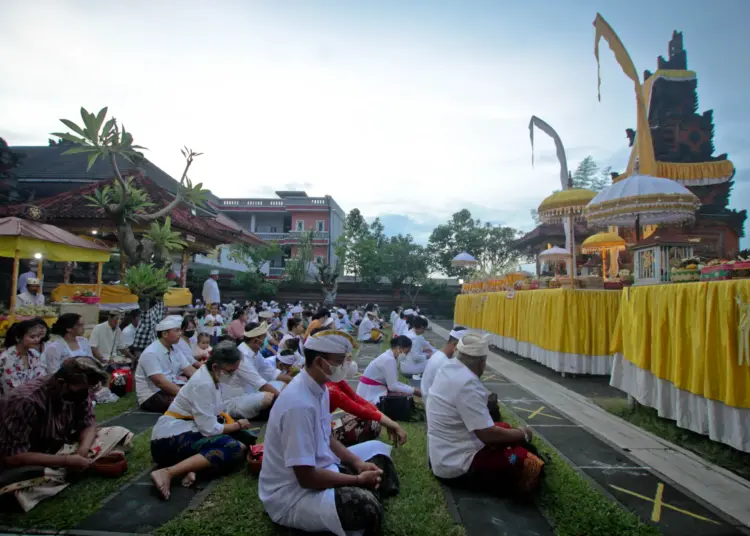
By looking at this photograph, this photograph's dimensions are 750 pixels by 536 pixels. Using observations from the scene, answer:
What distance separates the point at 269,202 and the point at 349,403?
3153 cm

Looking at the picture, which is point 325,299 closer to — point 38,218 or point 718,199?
point 38,218

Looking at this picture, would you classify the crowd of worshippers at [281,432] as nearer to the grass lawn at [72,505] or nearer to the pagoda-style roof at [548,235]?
the grass lawn at [72,505]

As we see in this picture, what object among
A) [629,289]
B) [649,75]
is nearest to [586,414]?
[629,289]

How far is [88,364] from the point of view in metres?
3.14

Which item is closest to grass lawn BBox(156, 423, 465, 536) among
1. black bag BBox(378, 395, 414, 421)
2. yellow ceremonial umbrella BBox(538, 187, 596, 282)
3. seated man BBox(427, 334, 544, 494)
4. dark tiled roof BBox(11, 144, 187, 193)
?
seated man BBox(427, 334, 544, 494)

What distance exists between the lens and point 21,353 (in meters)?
4.32

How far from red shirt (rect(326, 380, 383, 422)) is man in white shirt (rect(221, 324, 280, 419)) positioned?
5.39ft

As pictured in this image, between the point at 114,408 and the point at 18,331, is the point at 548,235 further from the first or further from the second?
the point at 18,331

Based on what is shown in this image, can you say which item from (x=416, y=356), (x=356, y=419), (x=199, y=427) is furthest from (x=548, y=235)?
(x=199, y=427)

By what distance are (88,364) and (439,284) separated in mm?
25635

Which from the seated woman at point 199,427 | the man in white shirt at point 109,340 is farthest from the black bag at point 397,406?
the man in white shirt at point 109,340

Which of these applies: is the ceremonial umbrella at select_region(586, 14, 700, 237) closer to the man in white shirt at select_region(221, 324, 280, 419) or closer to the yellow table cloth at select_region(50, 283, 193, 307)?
the man in white shirt at select_region(221, 324, 280, 419)

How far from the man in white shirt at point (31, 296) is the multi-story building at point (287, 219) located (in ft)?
77.5

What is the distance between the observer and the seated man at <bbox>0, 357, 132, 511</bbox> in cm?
291
